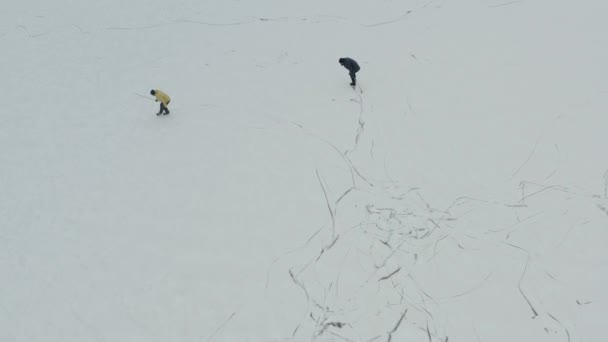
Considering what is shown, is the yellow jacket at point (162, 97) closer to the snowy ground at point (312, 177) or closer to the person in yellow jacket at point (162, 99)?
the person in yellow jacket at point (162, 99)

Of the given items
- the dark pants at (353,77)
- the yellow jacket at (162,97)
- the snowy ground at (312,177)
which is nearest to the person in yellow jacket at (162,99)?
the yellow jacket at (162,97)

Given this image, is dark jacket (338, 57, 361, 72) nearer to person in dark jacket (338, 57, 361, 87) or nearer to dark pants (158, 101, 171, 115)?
person in dark jacket (338, 57, 361, 87)

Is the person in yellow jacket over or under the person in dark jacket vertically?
under

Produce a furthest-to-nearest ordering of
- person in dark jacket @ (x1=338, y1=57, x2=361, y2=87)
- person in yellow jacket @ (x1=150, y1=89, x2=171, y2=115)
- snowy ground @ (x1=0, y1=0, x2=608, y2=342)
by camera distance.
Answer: person in dark jacket @ (x1=338, y1=57, x2=361, y2=87) → person in yellow jacket @ (x1=150, y1=89, x2=171, y2=115) → snowy ground @ (x1=0, y1=0, x2=608, y2=342)

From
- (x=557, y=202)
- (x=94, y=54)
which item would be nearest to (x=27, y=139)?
(x=94, y=54)

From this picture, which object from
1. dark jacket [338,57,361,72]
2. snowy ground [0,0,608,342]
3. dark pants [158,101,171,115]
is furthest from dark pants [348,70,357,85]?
dark pants [158,101,171,115]

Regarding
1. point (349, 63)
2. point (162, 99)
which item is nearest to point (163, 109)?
point (162, 99)

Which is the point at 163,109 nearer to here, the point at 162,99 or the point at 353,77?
the point at 162,99

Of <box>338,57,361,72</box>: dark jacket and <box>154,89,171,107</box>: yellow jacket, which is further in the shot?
<box>338,57,361,72</box>: dark jacket

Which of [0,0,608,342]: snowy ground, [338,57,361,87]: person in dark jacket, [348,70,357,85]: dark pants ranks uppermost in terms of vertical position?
[338,57,361,87]: person in dark jacket
